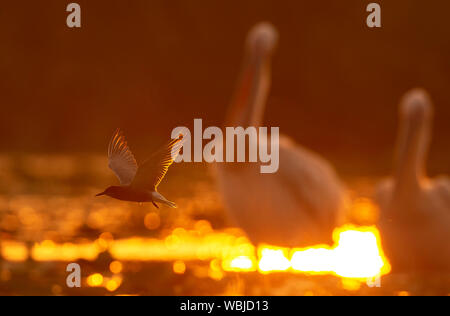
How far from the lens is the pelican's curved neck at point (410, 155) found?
588 centimetres

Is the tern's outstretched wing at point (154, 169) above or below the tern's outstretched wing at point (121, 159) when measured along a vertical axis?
below

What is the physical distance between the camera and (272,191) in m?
6.08

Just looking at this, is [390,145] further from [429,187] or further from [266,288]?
[266,288]

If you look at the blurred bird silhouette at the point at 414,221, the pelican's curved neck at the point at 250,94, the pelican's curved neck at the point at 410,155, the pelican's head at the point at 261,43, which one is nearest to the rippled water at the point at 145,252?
the blurred bird silhouette at the point at 414,221

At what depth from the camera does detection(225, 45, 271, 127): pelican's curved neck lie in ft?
20.3

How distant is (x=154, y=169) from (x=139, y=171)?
0.04 metres

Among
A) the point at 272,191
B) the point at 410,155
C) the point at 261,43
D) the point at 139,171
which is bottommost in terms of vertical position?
the point at 139,171

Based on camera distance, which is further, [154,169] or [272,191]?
[272,191]

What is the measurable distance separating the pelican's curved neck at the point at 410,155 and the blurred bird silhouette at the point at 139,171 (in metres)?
3.77

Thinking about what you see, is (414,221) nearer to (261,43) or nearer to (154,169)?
(261,43)

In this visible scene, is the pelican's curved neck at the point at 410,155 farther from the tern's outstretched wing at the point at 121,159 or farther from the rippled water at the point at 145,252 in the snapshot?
the tern's outstretched wing at the point at 121,159

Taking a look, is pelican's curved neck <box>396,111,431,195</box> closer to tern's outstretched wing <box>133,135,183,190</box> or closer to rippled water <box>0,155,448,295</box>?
rippled water <box>0,155,448,295</box>

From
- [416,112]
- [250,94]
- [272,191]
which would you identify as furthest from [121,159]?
[416,112]
